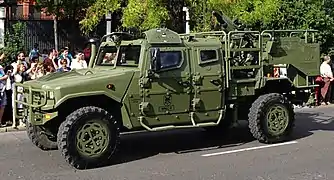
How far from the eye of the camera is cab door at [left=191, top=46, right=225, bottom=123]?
10.6 meters

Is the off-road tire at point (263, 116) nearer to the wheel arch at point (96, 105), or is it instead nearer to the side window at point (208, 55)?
the side window at point (208, 55)

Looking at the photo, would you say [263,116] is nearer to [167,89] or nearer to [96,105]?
[167,89]

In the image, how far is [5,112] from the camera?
14.4 metres

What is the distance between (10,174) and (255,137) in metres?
4.68

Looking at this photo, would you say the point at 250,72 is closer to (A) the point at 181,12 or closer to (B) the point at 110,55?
(B) the point at 110,55

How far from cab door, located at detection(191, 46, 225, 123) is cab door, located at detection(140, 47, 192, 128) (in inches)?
6.7

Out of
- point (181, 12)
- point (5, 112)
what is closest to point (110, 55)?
point (5, 112)

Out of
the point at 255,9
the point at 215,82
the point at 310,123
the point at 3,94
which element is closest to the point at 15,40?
the point at 3,94

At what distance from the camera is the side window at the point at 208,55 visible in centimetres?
1076

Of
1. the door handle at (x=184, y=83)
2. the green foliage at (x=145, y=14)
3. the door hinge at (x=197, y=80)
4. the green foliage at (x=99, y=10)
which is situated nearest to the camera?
the door handle at (x=184, y=83)

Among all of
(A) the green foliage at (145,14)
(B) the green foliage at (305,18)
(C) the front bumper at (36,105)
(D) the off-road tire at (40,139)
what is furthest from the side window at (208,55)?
(B) the green foliage at (305,18)

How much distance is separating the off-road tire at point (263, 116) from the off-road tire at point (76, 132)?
2.89 m

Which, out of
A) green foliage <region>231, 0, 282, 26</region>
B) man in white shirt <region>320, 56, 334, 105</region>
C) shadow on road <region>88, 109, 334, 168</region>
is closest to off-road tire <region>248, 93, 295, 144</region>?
shadow on road <region>88, 109, 334, 168</region>

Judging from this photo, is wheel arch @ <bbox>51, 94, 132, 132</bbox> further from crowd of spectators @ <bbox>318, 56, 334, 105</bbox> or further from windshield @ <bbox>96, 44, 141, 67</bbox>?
crowd of spectators @ <bbox>318, 56, 334, 105</bbox>
